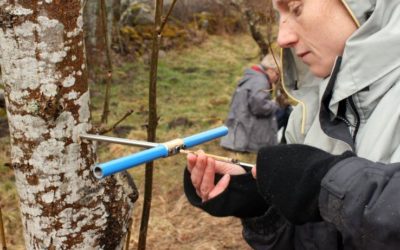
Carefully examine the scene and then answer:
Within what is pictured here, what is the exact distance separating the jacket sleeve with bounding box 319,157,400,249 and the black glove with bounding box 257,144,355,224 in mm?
41

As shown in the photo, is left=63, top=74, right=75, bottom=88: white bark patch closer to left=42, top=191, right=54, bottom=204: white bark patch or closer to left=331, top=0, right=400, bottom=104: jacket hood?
left=42, top=191, right=54, bottom=204: white bark patch

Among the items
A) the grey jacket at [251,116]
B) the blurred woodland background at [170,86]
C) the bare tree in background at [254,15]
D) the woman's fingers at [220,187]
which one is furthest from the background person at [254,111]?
the woman's fingers at [220,187]

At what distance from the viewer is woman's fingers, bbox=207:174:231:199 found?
1495mm

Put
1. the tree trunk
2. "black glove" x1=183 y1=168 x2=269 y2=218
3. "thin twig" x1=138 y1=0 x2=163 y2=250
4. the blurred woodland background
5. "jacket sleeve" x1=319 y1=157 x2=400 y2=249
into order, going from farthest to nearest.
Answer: the blurred woodland background → "thin twig" x1=138 y1=0 x2=163 y2=250 → "black glove" x1=183 y1=168 x2=269 y2=218 → the tree trunk → "jacket sleeve" x1=319 y1=157 x2=400 y2=249

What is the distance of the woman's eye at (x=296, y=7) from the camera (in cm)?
132

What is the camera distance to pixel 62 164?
140 cm

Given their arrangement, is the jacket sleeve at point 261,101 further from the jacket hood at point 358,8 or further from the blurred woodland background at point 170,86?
the jacket hood at point 358,8

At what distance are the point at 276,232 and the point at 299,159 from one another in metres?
0.53

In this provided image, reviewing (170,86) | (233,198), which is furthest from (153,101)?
(170,86)

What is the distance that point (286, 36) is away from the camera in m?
1.38

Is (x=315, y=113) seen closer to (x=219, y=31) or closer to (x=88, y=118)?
(x=88, y=118)

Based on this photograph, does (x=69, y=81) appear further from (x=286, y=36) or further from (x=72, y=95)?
(x=286, y=36)

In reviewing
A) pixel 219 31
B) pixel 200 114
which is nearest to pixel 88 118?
pixel 200 114

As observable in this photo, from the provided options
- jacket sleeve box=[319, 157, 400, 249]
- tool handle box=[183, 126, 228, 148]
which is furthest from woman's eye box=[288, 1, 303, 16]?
jacket sleeve box=[319, 157, 400, 249]
